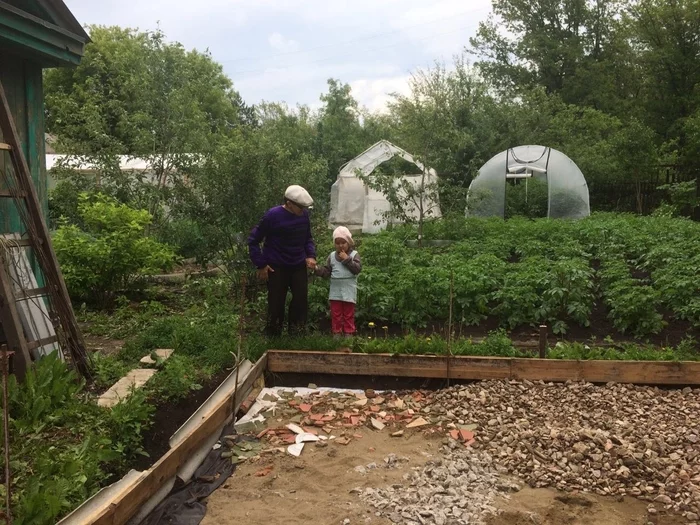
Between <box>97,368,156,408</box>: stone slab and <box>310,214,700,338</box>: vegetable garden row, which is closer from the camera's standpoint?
<box>97,368,156,408</box>: stone slab

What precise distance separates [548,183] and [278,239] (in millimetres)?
14228

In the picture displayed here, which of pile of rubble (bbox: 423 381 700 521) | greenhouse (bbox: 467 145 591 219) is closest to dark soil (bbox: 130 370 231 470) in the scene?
pile of rubble (bbox: 423 381 700 521)

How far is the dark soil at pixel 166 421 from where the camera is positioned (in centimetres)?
412

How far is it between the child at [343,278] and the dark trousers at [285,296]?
0.76 feet

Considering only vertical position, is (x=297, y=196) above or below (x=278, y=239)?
above

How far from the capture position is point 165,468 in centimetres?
383

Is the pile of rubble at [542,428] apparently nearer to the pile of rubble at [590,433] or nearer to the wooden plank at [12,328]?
the pile of rubble at [590,433]

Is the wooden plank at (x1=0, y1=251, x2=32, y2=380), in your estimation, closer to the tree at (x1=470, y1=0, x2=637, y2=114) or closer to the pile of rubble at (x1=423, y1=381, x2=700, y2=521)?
the pile of rubble at (x1=423, y1=381, x2=700, y2=521)

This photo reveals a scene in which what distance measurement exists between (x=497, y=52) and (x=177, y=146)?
31062 mm

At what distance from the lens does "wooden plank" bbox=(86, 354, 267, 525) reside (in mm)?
3244

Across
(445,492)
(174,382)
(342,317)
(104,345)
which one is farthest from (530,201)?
(445,492)

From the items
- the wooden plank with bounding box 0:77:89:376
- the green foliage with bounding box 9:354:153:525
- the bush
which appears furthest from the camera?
the bush

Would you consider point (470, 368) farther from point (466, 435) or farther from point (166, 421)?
point (166, 421)

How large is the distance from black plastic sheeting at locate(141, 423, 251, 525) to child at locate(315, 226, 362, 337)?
2.49 m
